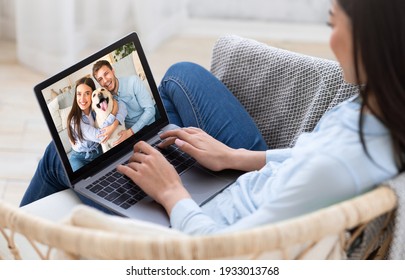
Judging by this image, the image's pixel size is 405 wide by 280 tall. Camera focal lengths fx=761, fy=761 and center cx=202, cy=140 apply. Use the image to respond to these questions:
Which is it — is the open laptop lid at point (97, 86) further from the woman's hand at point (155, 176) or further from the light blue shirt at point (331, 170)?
the light blue shirt at point (331, 170)

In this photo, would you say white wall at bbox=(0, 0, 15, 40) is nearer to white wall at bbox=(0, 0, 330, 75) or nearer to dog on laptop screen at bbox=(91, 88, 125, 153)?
white wall at bbox=(0, 0, 330, 75)

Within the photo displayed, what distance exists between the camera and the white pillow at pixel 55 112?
4.48 ft

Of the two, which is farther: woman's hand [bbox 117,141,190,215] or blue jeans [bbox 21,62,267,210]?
blue jeans [bbox 21,62,267,210]

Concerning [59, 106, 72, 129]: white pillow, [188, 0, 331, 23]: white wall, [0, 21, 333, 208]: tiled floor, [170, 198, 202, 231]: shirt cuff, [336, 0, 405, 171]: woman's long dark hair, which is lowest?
[0, 21, 333, 208]: tiled floor

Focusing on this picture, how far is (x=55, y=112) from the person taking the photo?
4.50 ft

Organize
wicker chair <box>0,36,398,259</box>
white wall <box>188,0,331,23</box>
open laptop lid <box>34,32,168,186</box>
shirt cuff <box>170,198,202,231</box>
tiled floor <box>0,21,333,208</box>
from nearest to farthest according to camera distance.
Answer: wicker chair <box>0,36,398,259</box> → shirt cuff <box>170,198,202,231</box> → open laptop lid <box>34,32,168,186</box> → tiled floor <box>0,21,333,208</box> → white wall <box>188,0,331,23</box>

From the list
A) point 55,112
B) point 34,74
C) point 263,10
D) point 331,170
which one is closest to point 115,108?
point 55,112

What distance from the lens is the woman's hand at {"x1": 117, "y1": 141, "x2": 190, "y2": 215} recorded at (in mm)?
1311

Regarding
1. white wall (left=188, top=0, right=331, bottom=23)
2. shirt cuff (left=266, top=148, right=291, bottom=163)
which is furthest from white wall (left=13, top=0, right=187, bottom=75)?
shirt cuff (left=266, top=148, right=291, bottom=163)

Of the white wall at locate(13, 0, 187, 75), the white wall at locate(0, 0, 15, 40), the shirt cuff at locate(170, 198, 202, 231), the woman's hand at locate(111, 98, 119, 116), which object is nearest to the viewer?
the shirt cuff at locate(170, 198, 202, 231)

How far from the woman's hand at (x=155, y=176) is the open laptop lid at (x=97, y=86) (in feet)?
0.24

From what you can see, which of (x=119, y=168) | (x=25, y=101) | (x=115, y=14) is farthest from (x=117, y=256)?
(x=115, y=14)

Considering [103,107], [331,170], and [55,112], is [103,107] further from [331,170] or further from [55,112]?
[331,170]
